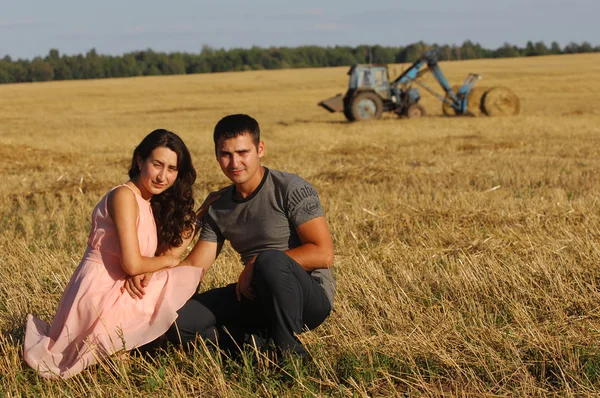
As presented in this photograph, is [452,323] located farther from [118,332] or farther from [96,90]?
[96,90]

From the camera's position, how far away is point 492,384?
317 cm

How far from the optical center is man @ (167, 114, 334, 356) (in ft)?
11.6

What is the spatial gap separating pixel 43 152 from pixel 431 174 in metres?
7.88

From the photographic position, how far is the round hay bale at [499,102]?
24.5m

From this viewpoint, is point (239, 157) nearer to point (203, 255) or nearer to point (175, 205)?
point (175, 205)

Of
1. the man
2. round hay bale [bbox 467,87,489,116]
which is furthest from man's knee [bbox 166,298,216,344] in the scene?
round hay bale [bbox 467,87,489,116]

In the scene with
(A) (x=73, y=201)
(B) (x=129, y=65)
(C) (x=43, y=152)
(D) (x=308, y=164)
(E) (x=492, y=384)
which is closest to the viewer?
(E) (x=492, y=384)

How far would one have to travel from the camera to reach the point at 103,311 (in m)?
3.57

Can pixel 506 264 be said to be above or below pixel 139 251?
below

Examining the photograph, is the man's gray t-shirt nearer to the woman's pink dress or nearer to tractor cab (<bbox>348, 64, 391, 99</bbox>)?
the woman's pink dress

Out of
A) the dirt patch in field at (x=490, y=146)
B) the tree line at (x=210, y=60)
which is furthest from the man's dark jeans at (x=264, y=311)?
the tree line at (x=210, y=60)

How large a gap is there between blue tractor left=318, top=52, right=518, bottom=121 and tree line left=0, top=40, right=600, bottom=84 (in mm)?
49841

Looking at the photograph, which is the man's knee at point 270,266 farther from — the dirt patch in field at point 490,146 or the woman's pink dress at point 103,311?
the dirt patch in field at point 490,146

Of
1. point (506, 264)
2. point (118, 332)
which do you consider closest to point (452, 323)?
point (506, 264)
